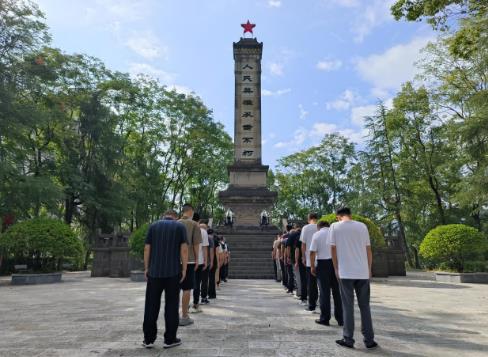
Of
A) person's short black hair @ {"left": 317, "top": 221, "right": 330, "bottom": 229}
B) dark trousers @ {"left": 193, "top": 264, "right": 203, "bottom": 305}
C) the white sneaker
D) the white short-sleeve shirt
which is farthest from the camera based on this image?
dark trousers @ {"left": 193, "top": 264, "right": 203, "bottom": 305}

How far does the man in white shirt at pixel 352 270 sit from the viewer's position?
16.7 feet

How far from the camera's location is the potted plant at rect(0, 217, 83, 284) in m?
17.2

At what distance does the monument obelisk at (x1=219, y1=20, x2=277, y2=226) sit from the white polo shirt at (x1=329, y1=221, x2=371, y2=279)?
24677 millimetres

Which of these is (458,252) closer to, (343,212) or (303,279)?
(303,279)

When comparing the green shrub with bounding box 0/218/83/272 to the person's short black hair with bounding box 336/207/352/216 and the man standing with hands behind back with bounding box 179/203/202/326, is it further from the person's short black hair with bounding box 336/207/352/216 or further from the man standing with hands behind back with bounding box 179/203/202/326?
the person's short black hair with bounding box 336/207/352/216

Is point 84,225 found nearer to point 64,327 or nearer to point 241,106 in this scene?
point 241,106

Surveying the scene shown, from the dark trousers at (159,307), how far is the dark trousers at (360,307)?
7.59ft

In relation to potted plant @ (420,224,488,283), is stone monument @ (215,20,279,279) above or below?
above

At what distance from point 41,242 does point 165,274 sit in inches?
579

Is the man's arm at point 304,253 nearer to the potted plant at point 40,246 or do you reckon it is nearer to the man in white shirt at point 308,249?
the man in white shirt at point 308,249

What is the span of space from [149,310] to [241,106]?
2935 cm

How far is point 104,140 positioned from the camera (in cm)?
2950

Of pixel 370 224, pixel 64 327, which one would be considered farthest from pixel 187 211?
pixel 370 224

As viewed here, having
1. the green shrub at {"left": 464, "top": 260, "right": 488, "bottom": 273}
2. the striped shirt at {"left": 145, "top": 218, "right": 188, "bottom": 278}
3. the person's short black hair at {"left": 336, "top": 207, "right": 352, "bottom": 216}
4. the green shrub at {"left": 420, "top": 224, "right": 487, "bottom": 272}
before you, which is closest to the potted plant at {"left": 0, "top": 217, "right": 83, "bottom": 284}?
the striped shirt at {"left": 145, "top": 218, "right": 188, "bottom": 278}
